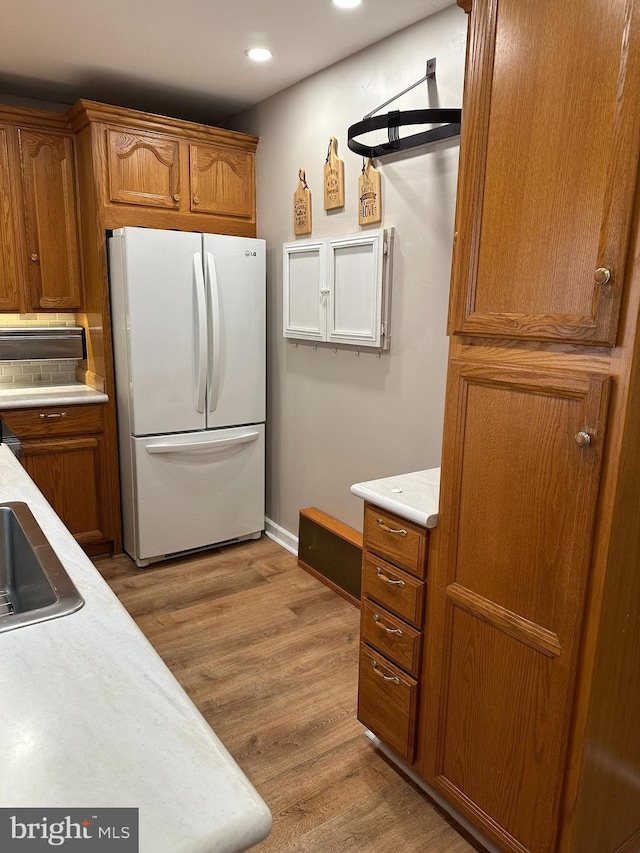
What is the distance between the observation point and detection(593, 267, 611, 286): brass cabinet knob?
3.86 feet

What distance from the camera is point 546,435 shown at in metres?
1.35

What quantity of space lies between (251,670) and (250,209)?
8.51ft

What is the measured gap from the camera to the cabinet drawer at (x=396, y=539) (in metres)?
1.74

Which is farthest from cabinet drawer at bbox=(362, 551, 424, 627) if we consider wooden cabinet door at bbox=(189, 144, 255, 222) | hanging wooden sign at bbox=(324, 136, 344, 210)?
wooden cabinet door at bbox=(189, 144, 255, 222)

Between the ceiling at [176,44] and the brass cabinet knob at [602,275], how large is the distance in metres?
1.71

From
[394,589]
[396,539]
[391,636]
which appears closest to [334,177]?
[396,539]

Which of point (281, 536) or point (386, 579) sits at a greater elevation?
point (386, 579)

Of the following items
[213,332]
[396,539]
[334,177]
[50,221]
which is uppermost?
[334,177]

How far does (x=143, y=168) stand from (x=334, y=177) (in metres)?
1.09

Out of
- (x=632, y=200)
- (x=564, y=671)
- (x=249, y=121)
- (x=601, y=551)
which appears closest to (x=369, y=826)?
(x=564, y=671)

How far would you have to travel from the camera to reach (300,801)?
6.14ft

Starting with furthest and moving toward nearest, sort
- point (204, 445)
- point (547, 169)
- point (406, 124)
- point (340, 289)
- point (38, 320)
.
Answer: point (38, 320) < point (204, 445) < point (340, 289) < point (406, 124) < point (547, 169)

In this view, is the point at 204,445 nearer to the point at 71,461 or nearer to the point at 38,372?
the point at 71,461

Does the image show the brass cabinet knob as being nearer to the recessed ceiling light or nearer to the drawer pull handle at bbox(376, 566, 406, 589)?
the drawer pull handle at bbox(376, 566, 406, 589)
